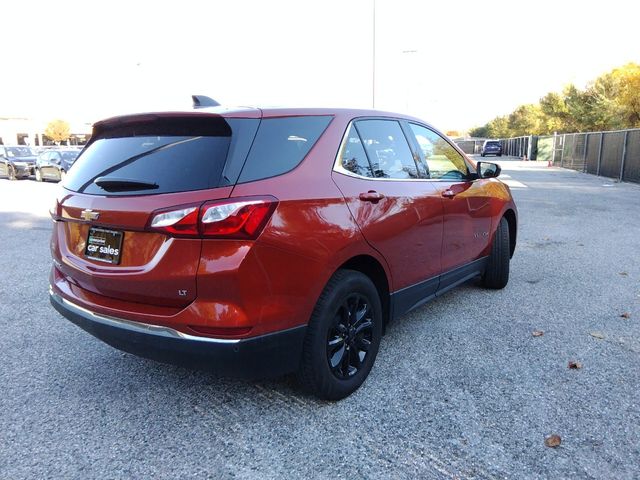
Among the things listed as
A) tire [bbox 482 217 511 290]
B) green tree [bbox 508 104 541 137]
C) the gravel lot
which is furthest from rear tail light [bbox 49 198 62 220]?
green tree [bbox 508 104 541 137]

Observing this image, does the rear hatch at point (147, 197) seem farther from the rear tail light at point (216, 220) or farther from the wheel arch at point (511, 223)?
A: the wheel arch at point (511, 223)

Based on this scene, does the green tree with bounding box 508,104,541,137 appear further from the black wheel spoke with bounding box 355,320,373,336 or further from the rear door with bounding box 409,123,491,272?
the black wheel spoke with bounding box 355,320,373,336

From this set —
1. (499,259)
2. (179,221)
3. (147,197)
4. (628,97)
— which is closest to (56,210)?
(147,197)

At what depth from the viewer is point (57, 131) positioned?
290 feet

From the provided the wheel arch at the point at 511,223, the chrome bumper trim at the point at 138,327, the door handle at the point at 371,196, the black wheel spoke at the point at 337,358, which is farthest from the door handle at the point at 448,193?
the chrome bumper trim at the point at 138,327

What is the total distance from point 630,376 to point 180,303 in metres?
2.97

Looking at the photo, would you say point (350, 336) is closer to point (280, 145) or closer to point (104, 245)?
point (280, 145)

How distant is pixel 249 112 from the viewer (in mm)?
2707

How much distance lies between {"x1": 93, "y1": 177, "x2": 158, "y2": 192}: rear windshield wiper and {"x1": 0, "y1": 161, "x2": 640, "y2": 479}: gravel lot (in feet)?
4.33

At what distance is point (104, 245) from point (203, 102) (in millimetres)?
1082

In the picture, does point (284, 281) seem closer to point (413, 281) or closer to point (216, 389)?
point (216, 389)

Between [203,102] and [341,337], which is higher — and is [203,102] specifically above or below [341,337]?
above

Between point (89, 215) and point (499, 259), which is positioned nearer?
point (89, 215)

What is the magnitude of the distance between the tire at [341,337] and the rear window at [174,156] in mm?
901
